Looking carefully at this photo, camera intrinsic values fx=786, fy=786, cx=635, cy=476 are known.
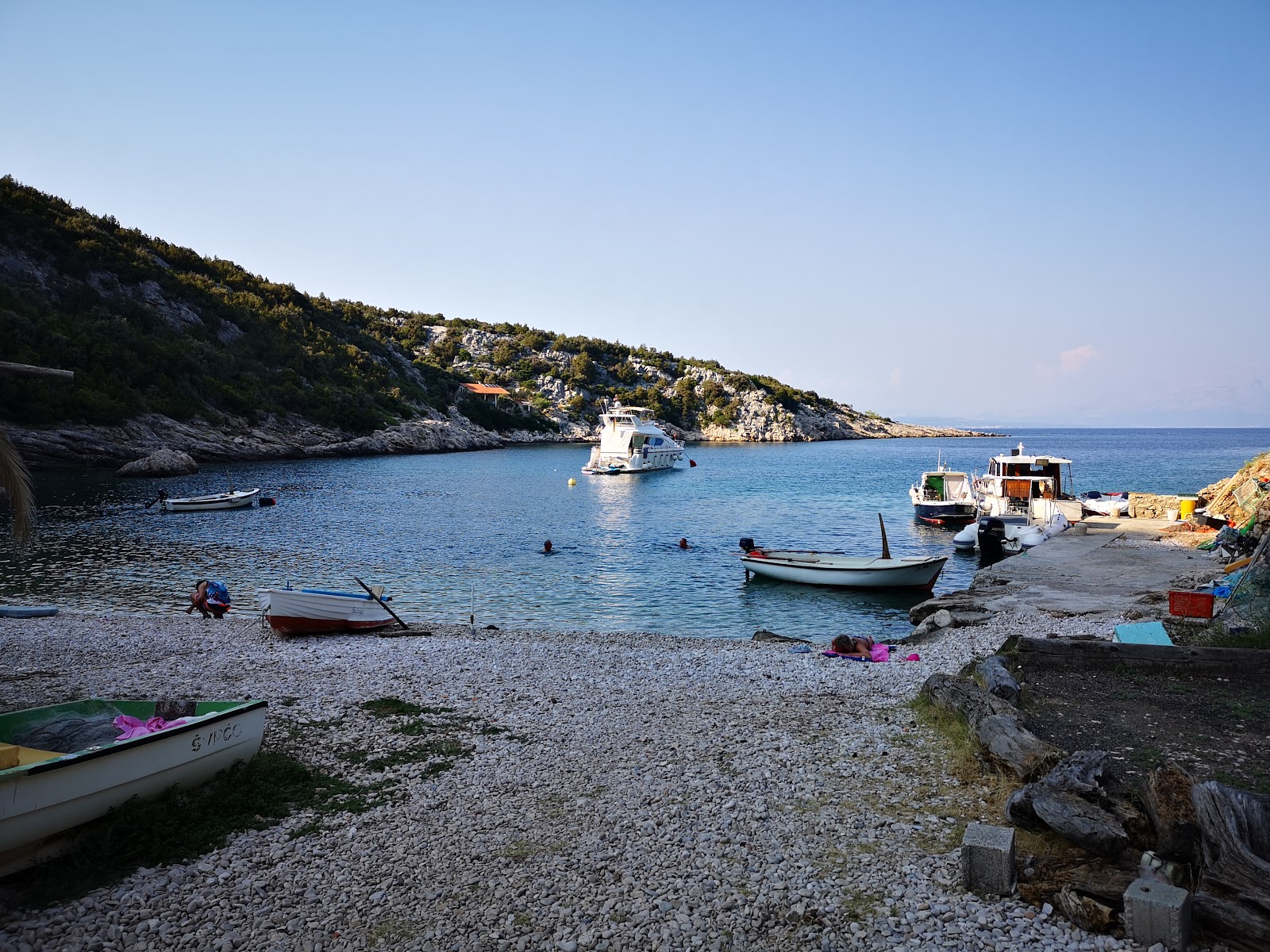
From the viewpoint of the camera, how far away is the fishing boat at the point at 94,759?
655 centimetres

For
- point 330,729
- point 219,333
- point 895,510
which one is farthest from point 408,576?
point 219,333

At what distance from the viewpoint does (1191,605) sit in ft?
46.5

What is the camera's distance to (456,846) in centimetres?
719

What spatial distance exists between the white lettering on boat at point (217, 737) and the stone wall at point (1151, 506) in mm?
39197

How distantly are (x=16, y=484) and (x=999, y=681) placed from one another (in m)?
12.5

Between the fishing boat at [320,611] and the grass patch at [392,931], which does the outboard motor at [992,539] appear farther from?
the grass patch at [392,931]

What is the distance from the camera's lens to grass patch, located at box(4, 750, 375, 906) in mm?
6633

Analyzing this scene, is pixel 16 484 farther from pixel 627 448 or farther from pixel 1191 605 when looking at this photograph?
pixel 627 448

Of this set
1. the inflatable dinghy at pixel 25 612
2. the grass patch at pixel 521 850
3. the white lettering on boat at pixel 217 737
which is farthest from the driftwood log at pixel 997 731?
the inflatable dinghy at pixel 25 612

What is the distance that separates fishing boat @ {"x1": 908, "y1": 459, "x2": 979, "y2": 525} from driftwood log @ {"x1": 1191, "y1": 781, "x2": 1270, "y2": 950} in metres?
36.2

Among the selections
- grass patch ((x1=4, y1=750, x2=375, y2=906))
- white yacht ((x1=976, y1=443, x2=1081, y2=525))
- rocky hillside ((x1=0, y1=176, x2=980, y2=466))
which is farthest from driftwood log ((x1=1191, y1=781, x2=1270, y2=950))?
rocky hillside ((x1=0, y1=176, x2=980, y2=466))

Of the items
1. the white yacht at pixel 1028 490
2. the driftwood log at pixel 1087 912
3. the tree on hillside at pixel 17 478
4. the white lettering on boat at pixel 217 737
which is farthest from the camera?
the white yacht at pixel 1028 490

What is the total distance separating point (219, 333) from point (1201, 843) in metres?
103

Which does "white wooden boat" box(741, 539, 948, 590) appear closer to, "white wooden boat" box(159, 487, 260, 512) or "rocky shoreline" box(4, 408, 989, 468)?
"white wooden boat" box(159, 487, 260, 512)
